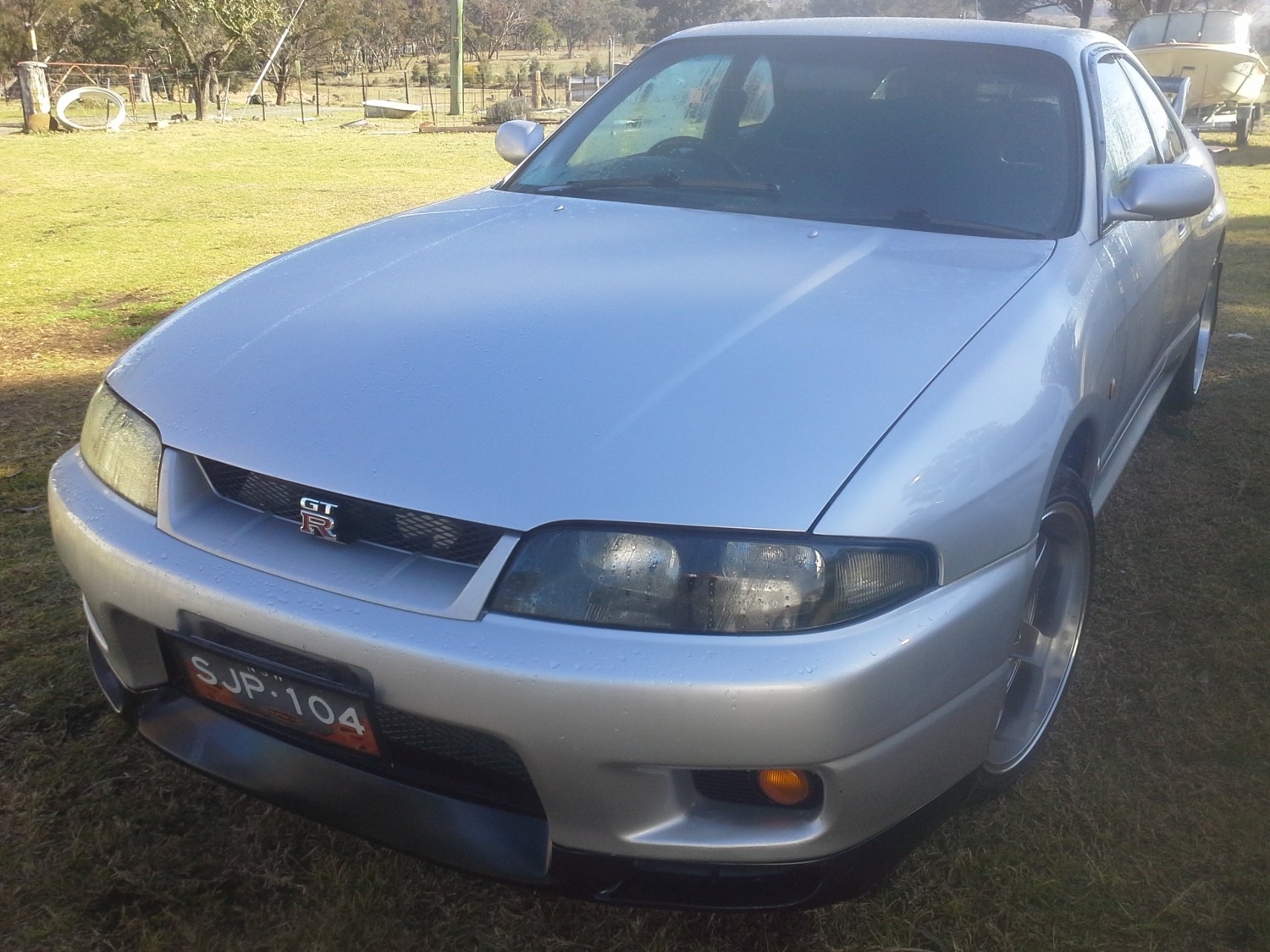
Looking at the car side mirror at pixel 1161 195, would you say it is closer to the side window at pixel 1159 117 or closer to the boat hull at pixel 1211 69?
the side window at pixel 1159 117

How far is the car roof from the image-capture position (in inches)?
107

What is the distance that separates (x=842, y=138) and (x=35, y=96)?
18.8 m

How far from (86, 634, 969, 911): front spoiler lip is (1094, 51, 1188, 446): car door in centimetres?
133

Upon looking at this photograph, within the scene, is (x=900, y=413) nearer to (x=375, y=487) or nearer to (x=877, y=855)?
(x=877, y=855)

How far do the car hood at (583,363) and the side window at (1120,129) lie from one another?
63 cm

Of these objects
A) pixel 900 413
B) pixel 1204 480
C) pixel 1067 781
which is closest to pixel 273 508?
pixel 900 413

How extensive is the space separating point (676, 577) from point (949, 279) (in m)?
0.98

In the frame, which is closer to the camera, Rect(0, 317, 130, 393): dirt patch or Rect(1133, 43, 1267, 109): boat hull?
Rect(0, 317, 130, 393): dirt patch

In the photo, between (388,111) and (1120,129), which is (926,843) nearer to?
(1120,129)

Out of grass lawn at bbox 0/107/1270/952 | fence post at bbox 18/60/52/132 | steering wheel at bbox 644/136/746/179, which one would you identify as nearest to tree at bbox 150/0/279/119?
fence post at bbox 18/60/52/132

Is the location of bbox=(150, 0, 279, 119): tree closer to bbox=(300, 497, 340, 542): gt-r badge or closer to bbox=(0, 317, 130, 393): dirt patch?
bbox=(0, 317, 130, 393): dirt patch

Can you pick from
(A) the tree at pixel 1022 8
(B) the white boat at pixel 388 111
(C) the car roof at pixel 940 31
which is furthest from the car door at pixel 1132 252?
(A) the tree at pixel 1022 8

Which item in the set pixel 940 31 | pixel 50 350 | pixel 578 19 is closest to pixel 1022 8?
pixel 578 19

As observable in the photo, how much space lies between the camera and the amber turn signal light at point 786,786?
1446mm
